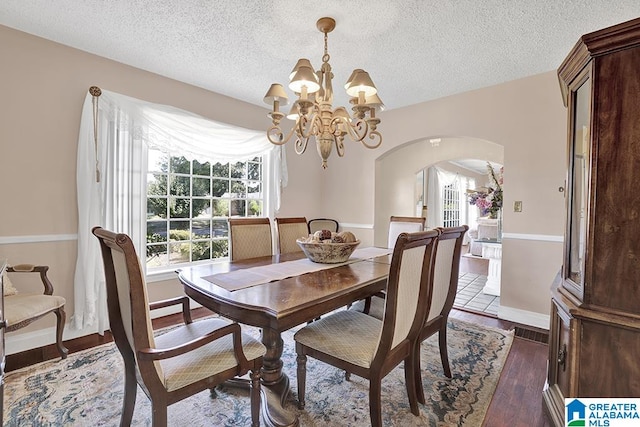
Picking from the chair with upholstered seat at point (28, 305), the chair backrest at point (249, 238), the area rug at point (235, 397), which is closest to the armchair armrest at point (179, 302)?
the area rug at point (235, 397)

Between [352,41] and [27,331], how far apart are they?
3.46 meters

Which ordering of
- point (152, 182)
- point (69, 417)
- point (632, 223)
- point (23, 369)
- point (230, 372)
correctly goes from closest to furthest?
point (632, 223), point (230, 372), point (69, 417), point (23, 369), point (152, 182)

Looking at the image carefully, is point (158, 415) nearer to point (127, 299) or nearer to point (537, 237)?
point (127, 299)

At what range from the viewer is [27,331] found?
2.41 metres

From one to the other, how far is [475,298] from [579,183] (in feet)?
9.46

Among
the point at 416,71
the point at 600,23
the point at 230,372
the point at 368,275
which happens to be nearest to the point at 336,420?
the point at 230,372

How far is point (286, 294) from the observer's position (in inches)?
60.3

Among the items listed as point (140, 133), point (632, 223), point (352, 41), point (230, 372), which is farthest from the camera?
point (140, 133)

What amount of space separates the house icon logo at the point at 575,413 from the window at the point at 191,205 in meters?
3.38

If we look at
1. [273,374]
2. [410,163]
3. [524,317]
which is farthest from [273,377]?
[410,163]

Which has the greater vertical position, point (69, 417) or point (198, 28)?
point (198, 28)

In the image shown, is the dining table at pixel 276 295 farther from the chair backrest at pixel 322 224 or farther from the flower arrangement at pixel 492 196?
the flower arrangement at pixel 492 196

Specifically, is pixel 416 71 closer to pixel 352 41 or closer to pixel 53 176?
pixel 352 41

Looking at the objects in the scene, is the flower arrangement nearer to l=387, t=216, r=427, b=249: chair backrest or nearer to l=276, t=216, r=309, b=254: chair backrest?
l=387, t=216, r=427, b=249: chair backrest
